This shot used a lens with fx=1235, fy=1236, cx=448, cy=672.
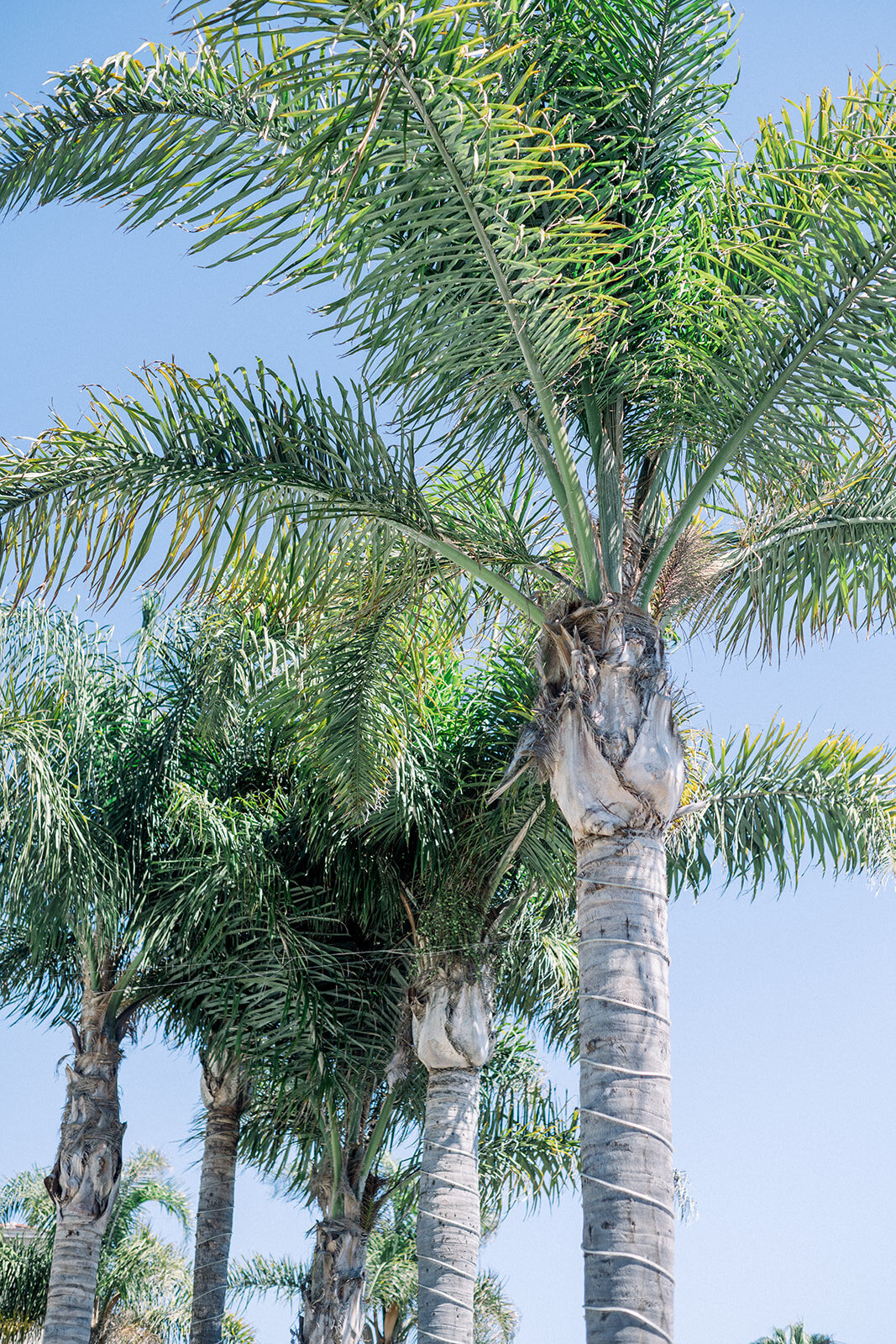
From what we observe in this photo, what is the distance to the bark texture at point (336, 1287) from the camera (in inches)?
403

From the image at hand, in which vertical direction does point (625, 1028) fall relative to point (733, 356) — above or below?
below

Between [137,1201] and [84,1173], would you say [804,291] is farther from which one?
[137,1201]

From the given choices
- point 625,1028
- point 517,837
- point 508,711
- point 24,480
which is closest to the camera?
point 625,1028

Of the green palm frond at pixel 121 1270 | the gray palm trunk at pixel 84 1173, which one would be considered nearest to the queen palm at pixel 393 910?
the gray palm trunk at pixel 84 1173

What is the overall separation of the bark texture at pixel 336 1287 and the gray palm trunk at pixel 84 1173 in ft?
5.92

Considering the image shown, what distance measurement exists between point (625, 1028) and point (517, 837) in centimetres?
358

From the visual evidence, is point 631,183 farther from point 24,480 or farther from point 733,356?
point 24,480

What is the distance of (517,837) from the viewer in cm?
848

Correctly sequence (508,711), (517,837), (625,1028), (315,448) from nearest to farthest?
(625,1028)
(315,448)
(517,837)
(508,711)

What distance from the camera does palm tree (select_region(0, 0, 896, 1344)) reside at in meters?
4.62

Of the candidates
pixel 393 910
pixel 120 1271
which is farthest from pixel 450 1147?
pixel 120 1271

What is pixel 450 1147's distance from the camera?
339 inches

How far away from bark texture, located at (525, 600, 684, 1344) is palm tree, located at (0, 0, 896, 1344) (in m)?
0.01

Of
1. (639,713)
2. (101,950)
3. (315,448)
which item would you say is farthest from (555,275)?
(101,950)
